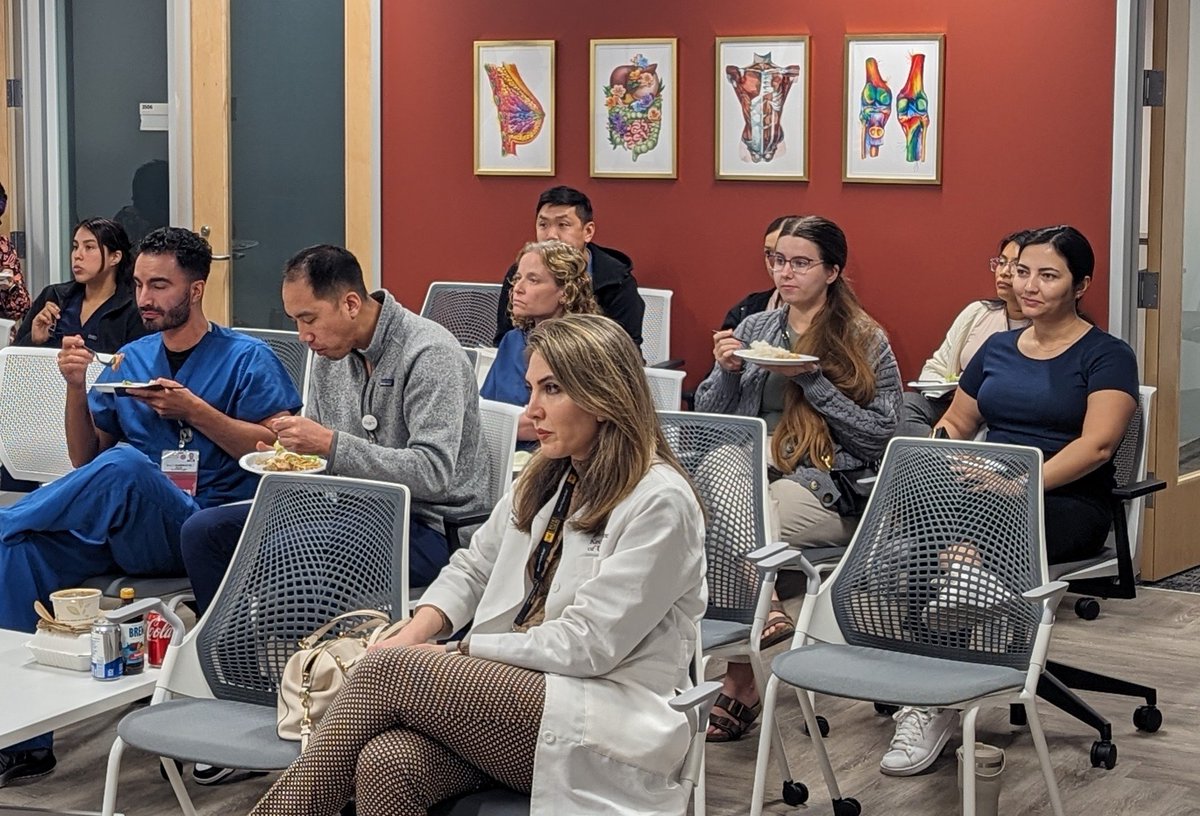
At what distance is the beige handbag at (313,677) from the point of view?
3.04 metres

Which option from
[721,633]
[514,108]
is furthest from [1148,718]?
[514,108]

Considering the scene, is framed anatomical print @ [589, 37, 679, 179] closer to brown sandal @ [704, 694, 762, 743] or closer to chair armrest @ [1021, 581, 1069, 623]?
brown sandal @ [704, 694, 762, 743]

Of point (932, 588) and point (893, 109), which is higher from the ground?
point (893, 109)

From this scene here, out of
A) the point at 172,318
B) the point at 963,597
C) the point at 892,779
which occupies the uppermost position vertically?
the point at 172,318

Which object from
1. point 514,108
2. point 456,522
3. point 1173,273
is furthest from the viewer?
point 514,108

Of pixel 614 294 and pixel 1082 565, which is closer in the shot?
pixel 1082 565

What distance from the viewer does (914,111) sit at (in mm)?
6148

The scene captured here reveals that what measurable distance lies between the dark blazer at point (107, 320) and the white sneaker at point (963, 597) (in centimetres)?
338

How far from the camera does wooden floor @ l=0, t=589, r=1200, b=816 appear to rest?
389 centimetres

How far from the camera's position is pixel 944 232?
6.15m

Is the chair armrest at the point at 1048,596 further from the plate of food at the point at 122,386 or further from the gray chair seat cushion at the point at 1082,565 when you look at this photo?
the plate of food at the point at 122,386

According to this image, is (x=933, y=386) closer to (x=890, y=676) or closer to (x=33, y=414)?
(x=890, y=676)

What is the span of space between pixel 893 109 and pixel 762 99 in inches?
21.1

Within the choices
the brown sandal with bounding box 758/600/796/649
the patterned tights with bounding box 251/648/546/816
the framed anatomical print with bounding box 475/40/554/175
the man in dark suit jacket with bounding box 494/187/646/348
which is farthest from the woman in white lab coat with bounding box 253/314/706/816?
the framed anatomical print with bounding box 475/40/554/175
